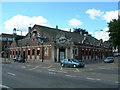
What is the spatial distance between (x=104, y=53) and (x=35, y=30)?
30.1 meters

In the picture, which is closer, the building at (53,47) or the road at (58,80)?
the road at (58,80)

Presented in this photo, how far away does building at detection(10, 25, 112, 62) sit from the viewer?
57875 millimetres

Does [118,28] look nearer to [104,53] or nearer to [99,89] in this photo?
[99,89]

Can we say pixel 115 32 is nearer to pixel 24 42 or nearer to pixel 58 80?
pixel 58 80

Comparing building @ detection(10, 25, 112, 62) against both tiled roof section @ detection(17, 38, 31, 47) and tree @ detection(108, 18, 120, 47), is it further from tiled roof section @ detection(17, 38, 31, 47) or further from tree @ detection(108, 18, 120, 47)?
tree @ detection(108, 18, 120, 47)

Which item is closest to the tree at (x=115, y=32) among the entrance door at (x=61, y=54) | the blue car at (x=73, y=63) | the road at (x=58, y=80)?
the blue car at (x=73, y=63)

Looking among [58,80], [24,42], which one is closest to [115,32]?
[58,80]

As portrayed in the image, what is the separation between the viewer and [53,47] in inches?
2274

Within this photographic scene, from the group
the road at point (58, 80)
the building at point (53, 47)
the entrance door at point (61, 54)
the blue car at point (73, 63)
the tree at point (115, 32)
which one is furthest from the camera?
the entrance door at point (61, 54)

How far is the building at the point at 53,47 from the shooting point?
57875mm

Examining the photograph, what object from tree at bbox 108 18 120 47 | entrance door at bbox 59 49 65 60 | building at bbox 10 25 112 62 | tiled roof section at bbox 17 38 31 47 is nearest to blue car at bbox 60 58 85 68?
tree at bbox 108 18 120 47

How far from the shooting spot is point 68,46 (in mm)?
57812

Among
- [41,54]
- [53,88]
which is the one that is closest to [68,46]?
[41,54]

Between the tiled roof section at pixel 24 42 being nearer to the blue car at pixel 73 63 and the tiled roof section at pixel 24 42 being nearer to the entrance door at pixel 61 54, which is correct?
the entrance door at pixel 61 54
